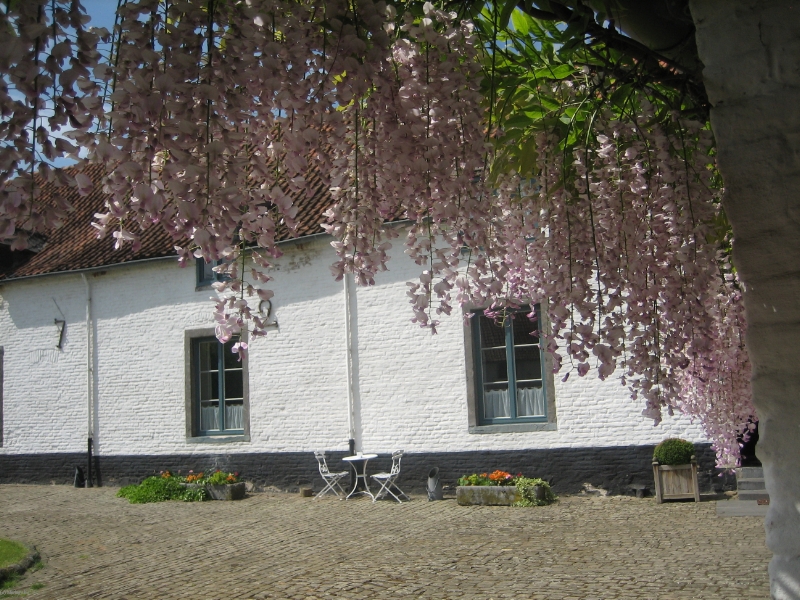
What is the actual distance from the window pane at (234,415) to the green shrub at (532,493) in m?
5.58

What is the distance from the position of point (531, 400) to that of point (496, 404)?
0.57 m

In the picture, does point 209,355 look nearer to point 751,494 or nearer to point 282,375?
point 282,375

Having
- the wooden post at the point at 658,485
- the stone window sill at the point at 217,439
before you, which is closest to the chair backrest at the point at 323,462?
the stone window sill at the point at 217,439

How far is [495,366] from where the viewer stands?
12484mm

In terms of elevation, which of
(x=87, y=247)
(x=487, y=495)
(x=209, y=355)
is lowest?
(x=487, y=495)

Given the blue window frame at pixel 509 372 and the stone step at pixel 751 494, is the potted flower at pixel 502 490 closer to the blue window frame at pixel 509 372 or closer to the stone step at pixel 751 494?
the blue window frame at pixel 509 372

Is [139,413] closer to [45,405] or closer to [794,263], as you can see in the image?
[45,405]

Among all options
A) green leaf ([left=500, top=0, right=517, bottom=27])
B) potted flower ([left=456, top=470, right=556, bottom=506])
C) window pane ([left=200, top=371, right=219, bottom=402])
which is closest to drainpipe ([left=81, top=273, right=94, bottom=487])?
window pane ([left=200, top=371, right=219, bottom=402])

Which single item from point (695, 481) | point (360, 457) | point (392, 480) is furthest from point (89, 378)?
point (695, 481)

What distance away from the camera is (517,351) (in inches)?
485

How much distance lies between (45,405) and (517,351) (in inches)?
401

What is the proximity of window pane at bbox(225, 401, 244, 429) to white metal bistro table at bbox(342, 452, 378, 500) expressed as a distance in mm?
2589

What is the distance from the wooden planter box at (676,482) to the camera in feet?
34.6

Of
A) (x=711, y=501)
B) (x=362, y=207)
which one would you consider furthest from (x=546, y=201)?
(x=711, y=501)
